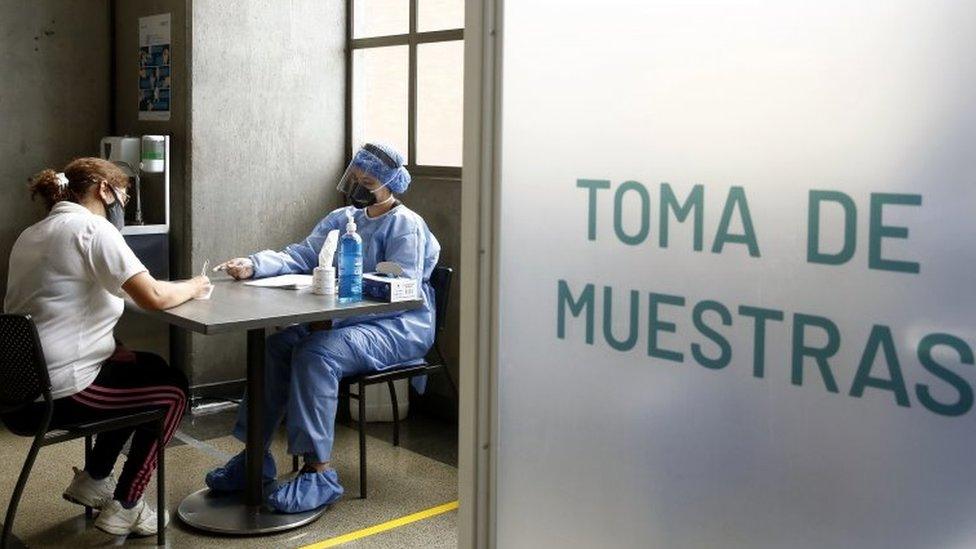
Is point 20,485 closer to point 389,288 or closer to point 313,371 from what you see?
point 313,371

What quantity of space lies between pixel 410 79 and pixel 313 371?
1.88m

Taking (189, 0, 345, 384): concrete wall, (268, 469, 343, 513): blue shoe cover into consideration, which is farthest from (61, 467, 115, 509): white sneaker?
(189, 0, 345, 384): concrete wall

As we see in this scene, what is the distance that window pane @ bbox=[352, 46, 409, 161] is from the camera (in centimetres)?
534

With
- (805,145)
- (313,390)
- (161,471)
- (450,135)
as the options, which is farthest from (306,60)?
(805,145)

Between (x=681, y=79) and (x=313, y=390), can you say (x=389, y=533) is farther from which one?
(x=681, y=79)

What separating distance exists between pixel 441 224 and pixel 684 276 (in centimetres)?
373

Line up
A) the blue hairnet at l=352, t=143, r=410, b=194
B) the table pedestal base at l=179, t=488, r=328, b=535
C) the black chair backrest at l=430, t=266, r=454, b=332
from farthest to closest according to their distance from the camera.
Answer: the black chair backrest at l=430, t=266, r=454, b=332 < the blue hairnet at l=352, t=143, r=410, b=194 < the table pedestal base at l=179, t=488, r=328, b=535

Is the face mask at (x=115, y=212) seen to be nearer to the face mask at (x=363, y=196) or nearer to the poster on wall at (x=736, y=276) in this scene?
the face mask at (x=363, y=196)

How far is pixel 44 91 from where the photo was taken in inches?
214

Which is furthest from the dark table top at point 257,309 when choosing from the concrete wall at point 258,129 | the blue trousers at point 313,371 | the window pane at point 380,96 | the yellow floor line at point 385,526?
the window pane at point 380,96

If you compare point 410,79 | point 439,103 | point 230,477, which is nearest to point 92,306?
point 230,477

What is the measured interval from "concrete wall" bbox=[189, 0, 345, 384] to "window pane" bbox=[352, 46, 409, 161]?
88 mm

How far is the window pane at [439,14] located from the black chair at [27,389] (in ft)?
8.03

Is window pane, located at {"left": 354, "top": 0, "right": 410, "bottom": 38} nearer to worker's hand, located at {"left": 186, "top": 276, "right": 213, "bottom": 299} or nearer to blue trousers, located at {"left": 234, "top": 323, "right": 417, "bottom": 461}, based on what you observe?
blue trousers, located at {"left": 234, "top": 323, "right": 417, "bottom": 461}
